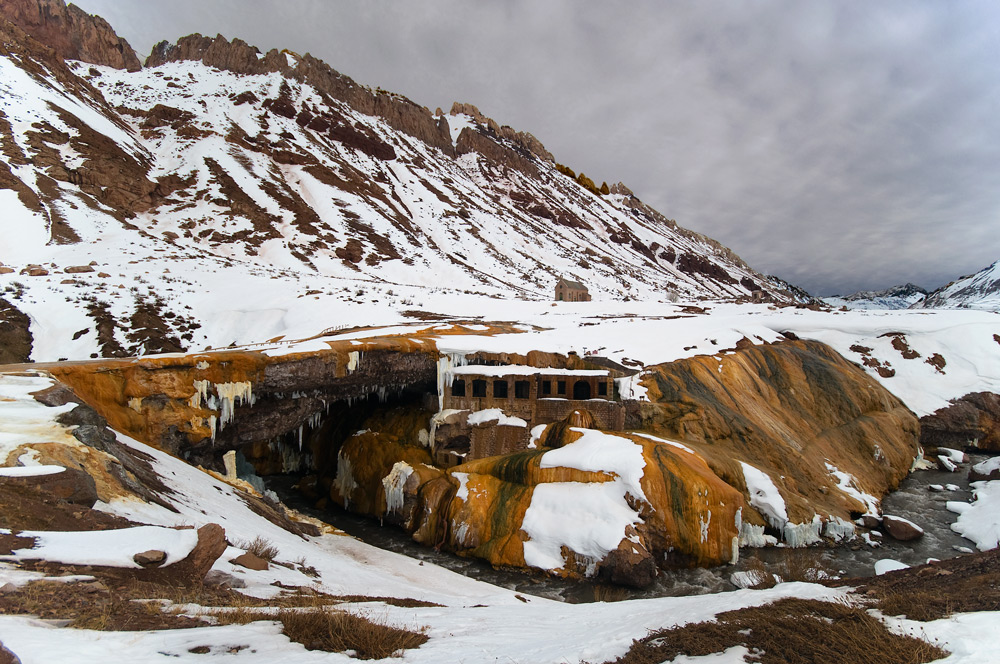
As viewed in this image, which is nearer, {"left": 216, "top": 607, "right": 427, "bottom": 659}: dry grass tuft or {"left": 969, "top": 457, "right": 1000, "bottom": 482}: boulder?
{"left": 216, "top": 607, "right": 427, "bottom": 659}: dry grass tuft

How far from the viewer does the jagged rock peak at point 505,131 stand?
168 metres

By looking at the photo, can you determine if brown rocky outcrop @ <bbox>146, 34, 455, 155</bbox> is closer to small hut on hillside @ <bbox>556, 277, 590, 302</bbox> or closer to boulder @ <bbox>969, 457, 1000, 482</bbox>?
small hut on hillside @ <bbox>556, 277, 590, 302</bbox>

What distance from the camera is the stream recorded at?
15812 millimetres

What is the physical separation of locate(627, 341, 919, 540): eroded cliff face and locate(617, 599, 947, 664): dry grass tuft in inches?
535

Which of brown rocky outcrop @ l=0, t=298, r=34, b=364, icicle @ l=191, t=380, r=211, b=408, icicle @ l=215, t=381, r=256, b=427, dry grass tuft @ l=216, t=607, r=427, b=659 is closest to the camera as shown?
dry grass tuft @ l=216, t=607, r=427, b=659

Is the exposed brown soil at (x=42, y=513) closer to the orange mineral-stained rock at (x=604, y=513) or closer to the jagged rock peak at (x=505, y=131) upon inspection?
the orange mineral-stained rock at (x=604, y=513)

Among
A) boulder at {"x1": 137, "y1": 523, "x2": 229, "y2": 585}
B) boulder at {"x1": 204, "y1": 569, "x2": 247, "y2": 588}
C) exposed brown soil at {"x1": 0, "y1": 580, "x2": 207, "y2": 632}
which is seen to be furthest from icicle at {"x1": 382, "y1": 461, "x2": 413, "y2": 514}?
exposed brown soil at {"x1": 0, "y1": 580, "x2": 207, "y2": 632}

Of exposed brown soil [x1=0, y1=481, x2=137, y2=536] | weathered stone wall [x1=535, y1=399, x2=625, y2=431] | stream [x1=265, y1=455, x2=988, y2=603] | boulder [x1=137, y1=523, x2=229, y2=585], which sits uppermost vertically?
weathered stone wall [x1=535, y1=399, x2=625, y2=431]

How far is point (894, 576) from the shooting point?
8352mm

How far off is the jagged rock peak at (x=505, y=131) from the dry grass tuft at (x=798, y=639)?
582 ft

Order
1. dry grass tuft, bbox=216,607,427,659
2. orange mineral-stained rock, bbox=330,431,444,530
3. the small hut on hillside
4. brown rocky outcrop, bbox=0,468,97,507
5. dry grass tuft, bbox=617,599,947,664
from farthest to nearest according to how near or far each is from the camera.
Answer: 1. the small hut on hillside
2. orange mineral-stained rock, bbox=330,431,444,530
3. brown rocky outcrop, bbox=0,468,97,507
4. dry grass tuft, bbox=216,607,427,659
5. dry grass tuft, bbox=617,599,947,664

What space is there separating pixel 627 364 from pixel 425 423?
36.8 feet

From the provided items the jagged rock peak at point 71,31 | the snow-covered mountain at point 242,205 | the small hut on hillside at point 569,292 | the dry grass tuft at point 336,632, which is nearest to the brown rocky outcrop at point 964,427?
the snow-covered mountain at point 242,205

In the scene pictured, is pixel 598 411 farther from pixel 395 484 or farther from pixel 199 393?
pixel 199 393
